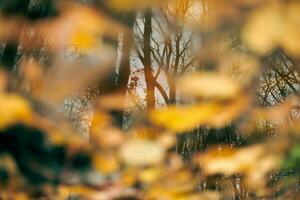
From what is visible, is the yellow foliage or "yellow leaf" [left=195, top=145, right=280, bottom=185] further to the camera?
"yellow leaf" [left=195, top=145, right=280, bottom=185]

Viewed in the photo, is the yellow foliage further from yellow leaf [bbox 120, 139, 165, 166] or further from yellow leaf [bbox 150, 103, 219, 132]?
yellow leaf [bbox 120, 139, 165, 166]

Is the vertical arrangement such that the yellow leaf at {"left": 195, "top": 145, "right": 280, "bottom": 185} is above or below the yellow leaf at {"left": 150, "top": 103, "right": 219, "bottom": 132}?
below

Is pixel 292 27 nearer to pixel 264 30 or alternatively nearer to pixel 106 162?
A: pixel 264 30

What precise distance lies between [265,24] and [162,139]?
39 centimetres

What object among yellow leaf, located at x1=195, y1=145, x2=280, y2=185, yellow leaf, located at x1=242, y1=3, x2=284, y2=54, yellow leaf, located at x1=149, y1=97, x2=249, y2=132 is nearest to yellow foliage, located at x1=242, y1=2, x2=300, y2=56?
yellow leaf, located at x1=242, y1=3, x2=284, y2=54

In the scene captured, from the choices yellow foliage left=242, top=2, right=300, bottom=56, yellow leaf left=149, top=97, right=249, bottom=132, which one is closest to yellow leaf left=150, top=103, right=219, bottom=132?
yellow leaf left=149, top=97, right=249, bottom=132

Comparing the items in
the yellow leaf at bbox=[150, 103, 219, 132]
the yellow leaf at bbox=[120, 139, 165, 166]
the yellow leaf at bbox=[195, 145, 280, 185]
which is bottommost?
the yellow leaf at bbox=[195, 145, 280, 185]

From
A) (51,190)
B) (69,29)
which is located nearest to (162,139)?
(69,29)

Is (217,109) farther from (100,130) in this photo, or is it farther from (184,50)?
(184,50)

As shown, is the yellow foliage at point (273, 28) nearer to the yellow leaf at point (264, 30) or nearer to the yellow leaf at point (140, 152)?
the yellow leaf at point (264, 30)

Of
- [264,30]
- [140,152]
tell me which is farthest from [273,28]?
[140,152]

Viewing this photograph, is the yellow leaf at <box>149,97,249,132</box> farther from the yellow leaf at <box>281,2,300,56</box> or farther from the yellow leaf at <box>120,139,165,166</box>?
the yellow leaf at <box>281,2,300,56</box>

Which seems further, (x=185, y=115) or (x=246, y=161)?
(x=246, y=161)

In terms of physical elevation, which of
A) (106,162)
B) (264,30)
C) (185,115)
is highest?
(264,30)
